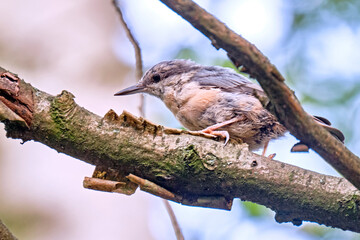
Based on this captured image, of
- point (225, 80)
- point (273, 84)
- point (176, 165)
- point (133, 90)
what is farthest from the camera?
point (133, 90)

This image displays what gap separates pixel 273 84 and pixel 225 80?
187cm

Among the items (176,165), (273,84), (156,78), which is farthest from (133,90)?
(273,84)

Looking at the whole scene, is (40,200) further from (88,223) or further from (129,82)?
(129,82)

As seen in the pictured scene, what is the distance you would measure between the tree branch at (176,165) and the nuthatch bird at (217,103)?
364 mm

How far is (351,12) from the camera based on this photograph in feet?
19.4

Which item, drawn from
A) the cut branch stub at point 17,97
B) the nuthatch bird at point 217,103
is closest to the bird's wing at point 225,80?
the nuthatch bird at point 217,103

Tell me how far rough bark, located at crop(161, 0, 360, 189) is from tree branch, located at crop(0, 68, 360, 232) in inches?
17.8

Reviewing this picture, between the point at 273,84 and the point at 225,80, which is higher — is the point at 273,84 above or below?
below

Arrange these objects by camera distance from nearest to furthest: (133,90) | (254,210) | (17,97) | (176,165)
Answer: (17,97) → (176,165) → (133,90) → (254,210)

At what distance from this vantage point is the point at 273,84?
1.94 metres

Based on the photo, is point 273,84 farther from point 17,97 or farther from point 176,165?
point 17,97

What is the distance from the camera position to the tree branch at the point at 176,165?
2.45m

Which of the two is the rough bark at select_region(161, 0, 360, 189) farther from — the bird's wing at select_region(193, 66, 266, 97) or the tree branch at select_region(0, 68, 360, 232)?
the bird's wing at select_region(193, 66, 266, 97)

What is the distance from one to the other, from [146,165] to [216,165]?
383 millimetres
